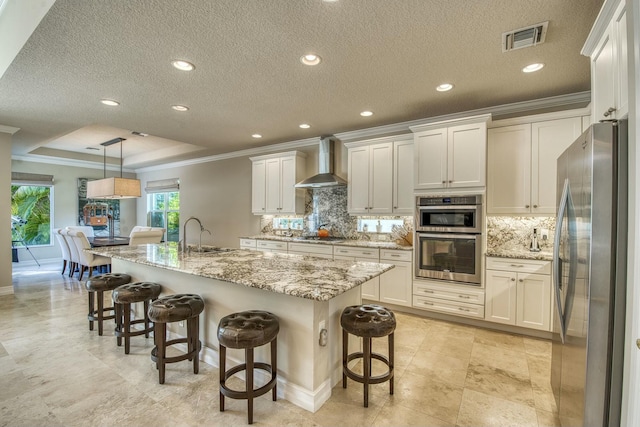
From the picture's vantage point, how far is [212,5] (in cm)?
179

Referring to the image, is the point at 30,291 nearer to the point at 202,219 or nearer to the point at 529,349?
the point at 202,219

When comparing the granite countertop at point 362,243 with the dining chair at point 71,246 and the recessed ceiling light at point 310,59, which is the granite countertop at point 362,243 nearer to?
the recessed ceiling light at point 310,59

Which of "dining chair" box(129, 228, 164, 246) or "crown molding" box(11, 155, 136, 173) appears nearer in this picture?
"dining chair" box(129, 228, 164, 246)

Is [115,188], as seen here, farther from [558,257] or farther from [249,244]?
[558,257]

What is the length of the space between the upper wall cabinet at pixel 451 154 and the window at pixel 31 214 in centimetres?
881

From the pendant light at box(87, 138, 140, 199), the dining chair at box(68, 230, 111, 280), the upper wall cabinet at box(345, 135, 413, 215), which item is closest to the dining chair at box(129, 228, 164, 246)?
the dining chair at box(68, 230, 111, 280)

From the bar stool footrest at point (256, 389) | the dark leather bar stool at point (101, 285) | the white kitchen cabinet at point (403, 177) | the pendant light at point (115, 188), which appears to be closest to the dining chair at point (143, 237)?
the pendant light at point (115, 188)

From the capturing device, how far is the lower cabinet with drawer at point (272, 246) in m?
4.80

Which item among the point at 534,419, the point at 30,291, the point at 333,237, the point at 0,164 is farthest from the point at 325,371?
the point at 0,164

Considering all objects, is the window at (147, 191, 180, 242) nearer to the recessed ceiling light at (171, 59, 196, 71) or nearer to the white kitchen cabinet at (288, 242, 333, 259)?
the white kitchen cabinet at (288, 242, 333, 259)

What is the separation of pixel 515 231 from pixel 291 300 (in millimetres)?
3046

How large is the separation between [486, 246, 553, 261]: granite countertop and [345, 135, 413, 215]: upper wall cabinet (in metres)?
1.12

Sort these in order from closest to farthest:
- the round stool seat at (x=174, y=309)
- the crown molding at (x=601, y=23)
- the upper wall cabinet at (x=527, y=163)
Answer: the crown molding at (x=601, y=23), the round stool seat at (x=174, y=309), the upper wall cabinet at (x=527, y=163)

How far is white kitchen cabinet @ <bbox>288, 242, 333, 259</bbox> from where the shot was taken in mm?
4289
